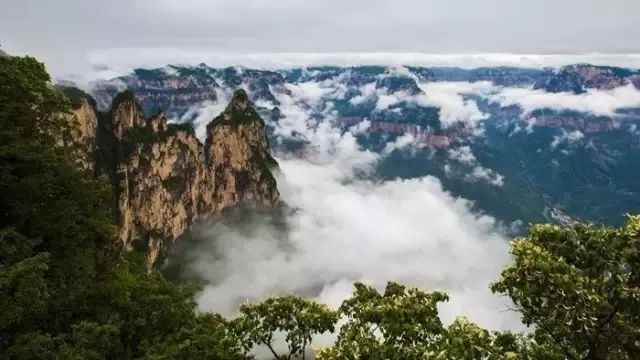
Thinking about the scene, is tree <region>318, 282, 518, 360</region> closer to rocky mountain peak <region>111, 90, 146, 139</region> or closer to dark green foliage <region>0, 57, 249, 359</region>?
dark green foliage <region>0, 57, 249, 359</region>

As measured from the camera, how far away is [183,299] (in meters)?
37.8

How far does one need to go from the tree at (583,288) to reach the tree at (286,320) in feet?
27.0

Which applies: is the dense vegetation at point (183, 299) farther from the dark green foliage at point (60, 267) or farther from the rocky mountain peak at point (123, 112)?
the rocky mountain peak at point (123, 112)

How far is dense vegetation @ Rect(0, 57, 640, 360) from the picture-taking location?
2098cm

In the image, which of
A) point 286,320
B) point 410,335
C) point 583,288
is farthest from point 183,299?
point 583,288

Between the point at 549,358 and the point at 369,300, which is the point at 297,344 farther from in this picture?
the point at 549,358

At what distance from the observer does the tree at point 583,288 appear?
67.2 ft

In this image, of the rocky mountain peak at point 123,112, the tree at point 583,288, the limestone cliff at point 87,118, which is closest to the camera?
the tree at point 583,288

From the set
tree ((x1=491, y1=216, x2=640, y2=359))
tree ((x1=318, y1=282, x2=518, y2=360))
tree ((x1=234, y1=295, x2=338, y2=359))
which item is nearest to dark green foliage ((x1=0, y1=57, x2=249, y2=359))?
tree ((x1=234, y1=295, x2=338, y2=359))

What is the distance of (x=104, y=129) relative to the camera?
183375 millimetres

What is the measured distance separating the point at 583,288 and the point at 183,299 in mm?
25111

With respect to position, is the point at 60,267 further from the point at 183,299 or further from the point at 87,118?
the point at 87,118

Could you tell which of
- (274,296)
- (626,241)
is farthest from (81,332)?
(626,241)

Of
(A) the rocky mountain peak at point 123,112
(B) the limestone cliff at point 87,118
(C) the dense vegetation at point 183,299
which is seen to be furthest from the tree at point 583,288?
(A) the rocky mountain peak at point 123,112
